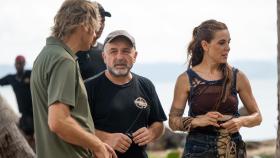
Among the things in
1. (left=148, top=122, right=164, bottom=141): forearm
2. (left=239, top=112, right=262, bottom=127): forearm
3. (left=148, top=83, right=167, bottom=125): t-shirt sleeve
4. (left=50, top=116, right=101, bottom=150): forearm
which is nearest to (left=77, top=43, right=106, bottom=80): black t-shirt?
(left=148, top=83, right=167, bottom=125): t-shirt sleeve

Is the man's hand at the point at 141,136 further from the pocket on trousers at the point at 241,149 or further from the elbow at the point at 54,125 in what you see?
the elbow at the point at 54,125

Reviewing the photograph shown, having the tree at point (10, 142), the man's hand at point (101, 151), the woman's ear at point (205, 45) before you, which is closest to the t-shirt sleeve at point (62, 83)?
the man's hand at point (101, 151)

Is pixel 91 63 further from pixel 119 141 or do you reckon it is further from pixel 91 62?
pixel 119 141

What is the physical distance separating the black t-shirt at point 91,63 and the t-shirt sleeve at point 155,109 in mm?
722

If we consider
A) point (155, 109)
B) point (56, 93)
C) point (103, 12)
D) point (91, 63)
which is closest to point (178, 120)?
point (155, 109)

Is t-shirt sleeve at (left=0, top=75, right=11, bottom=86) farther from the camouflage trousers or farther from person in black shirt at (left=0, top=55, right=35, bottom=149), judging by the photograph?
the camouflage trousers

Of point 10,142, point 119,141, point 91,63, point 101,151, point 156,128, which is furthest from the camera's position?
point 10,142

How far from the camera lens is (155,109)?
6098 millimetres

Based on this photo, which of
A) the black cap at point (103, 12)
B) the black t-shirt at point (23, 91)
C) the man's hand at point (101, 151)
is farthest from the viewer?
the black t-shirt at point (23, 91)

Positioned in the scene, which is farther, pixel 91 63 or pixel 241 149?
pixel 91 63

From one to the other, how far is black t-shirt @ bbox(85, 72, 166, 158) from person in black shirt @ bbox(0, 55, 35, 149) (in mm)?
7038

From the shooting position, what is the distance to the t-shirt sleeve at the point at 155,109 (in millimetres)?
6082

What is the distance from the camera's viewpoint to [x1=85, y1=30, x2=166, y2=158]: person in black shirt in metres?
5.92

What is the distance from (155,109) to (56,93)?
1299 millimetres
